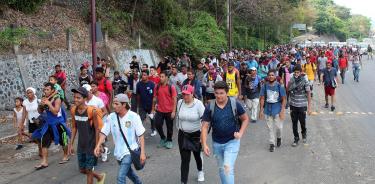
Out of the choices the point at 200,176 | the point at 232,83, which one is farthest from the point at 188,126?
the point at 232,83

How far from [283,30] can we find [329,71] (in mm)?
56938

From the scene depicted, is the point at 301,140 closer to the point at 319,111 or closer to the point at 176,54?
the point at 319,111

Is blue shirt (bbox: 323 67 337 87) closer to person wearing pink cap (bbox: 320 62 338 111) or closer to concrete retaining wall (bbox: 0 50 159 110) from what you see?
person wearing pink cap (bbox: 320 62 338 111)

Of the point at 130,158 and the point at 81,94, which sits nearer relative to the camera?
the point at 130,158

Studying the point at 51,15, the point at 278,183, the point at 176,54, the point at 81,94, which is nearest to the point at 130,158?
the point at 81,94

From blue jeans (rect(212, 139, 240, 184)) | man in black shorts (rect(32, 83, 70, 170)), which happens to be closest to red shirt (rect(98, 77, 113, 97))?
man in black shorts (rect(32, 83, 70, 170))

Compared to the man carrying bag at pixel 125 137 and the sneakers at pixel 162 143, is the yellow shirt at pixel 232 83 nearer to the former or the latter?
the sneakers at pixel 162 143

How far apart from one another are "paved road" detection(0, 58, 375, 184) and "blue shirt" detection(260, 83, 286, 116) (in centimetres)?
78

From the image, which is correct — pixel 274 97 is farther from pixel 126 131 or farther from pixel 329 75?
pixel 329 75

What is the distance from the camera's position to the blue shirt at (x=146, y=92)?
10.6 m

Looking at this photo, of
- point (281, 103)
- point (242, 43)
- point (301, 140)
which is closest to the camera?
point (281, 103)

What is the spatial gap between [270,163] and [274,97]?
5.50 feet

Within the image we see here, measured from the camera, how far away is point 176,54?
27.7 m

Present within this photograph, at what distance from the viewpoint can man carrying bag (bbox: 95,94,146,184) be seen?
591 cm
